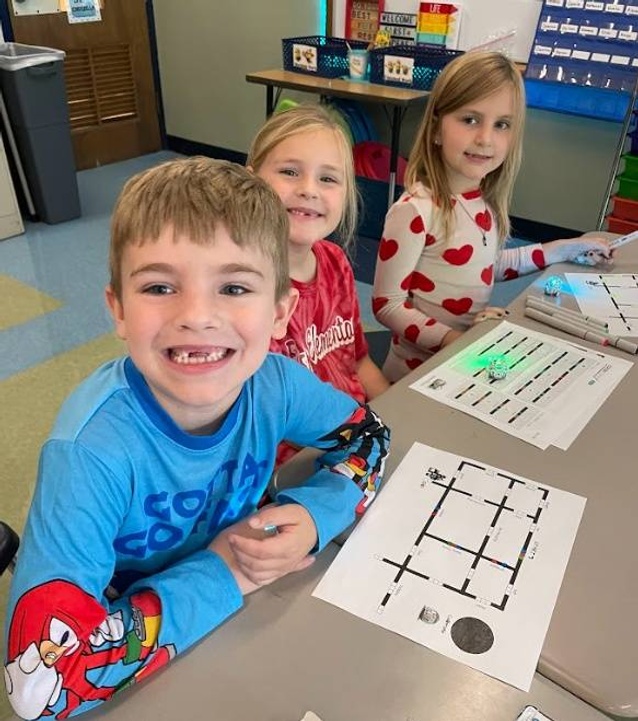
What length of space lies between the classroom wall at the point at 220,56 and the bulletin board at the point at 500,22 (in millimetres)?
894

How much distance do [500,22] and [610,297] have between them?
2271 mm

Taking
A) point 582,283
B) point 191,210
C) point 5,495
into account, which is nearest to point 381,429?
point 191,210

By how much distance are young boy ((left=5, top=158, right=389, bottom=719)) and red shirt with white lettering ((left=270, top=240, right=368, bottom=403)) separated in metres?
0.26

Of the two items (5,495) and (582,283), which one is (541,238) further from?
(5,495)

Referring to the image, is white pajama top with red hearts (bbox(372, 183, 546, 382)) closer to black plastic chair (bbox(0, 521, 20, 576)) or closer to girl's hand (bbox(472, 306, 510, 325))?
girl's hand (bbox(472, 306, 510, 325))

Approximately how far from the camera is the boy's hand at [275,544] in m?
0.73

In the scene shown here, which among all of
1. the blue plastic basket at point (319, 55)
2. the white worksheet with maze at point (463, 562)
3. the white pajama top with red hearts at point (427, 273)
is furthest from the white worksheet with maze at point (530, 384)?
the blue plastic basket at point (319, 55)

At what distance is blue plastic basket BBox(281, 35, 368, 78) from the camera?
3377 millimetres

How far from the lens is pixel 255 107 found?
4258mm

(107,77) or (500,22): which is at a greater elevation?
(500,22)

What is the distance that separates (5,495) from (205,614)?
1.35 meters

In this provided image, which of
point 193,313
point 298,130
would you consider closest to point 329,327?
point 298,130

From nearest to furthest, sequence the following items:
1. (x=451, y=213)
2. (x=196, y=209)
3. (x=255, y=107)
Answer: (x=196, y=209) < (x=451, y=213) < (x=255, y=107)

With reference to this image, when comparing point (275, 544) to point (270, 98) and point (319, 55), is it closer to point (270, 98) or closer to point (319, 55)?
point (319, 55)
